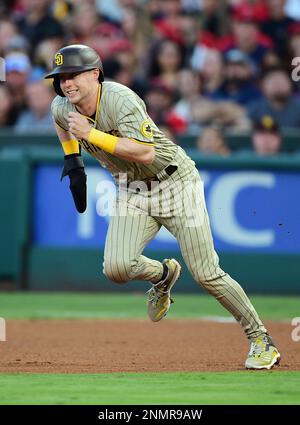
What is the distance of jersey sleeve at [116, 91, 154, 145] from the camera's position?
7008mm

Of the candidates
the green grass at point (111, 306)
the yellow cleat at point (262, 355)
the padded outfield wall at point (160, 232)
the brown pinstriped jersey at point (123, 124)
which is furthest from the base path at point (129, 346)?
the padded outfield wall at point (160, 232)

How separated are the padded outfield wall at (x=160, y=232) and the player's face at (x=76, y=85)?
5560 mm

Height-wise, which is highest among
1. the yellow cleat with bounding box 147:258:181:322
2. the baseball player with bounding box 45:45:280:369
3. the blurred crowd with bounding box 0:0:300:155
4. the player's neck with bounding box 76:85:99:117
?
the blurred crowd with bounding box 0:0:300:155

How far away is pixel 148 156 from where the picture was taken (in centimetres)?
701

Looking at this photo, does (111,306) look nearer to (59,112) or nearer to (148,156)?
(59,112)

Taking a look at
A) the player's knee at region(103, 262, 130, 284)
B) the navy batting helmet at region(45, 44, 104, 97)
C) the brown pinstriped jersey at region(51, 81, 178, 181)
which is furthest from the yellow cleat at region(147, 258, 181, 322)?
the navy batting helmet at region(45, 44, 104, 97)

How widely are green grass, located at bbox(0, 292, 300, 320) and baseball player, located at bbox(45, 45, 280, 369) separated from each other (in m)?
3.71

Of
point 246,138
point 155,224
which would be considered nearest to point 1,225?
point 246,138

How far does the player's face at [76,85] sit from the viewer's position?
702 cm

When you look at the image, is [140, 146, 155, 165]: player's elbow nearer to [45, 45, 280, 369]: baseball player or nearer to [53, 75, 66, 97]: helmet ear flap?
[45, 45, 280, 369]: baseball player

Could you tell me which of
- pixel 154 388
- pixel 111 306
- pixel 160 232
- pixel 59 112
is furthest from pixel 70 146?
pixel 160 232

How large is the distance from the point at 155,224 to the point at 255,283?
5620 mm

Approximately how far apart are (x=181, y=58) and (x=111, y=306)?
184 inches

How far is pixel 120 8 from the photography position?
53.8 ft
